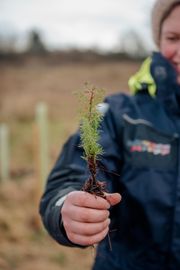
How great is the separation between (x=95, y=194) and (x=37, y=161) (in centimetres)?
528

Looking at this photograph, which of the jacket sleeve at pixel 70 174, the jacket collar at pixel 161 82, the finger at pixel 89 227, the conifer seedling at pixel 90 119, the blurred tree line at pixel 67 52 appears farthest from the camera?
the blurred tree line at pixel 67 52

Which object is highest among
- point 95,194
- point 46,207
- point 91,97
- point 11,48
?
point 11,48

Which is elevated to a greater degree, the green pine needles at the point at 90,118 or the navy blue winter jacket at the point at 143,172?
the green pine needles at the point at 90,118

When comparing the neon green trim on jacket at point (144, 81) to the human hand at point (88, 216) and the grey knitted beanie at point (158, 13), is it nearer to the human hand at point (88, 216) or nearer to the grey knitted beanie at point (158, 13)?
the grey knitted beanie at point (158, 13)

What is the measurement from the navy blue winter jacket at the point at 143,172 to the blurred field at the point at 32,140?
269 millimetres

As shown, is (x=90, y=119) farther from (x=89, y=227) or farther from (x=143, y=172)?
(x=143, y=172)

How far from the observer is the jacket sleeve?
5.97ft

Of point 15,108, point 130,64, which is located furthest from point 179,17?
point 130,64

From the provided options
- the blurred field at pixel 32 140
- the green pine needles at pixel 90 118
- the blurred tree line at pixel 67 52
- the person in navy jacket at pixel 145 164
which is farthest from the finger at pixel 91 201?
the blurred tree line at pixel 67 52

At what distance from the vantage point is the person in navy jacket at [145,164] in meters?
2.25

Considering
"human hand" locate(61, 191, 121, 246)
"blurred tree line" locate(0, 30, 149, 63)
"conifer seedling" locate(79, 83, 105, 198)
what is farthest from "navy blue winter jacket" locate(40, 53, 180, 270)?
"blurred tree line" locate(0, 30, 149, 63)

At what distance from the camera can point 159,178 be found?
2.29 meters

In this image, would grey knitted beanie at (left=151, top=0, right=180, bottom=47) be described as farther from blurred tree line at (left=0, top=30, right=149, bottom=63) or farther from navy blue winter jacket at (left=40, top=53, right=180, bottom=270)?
blurred tree line at (left=0, top=30, right=149, bottom=63)

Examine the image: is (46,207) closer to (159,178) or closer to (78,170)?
(78,170)
